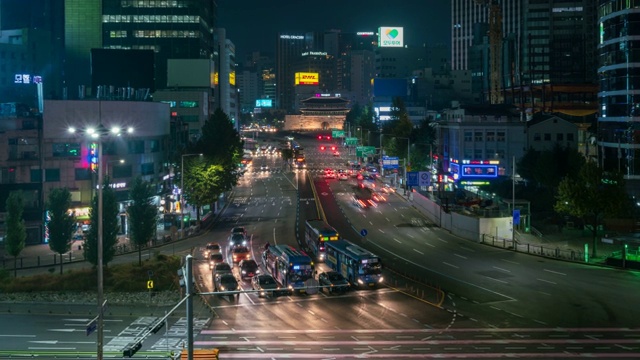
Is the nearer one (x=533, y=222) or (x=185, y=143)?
(x=533, y=222)

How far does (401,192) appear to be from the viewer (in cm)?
12006

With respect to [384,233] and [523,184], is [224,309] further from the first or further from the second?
[523,184]

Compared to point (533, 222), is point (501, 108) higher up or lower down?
higher up

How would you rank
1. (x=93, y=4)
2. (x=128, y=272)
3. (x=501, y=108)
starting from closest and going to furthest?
(x=128, y=272) < (x=501, y=108) < (x=93, y=4)

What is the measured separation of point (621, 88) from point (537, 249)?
3735cm

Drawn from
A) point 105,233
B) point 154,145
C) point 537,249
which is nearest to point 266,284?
point 105,233

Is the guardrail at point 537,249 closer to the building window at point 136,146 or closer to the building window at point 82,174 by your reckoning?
the building window at point 136,146

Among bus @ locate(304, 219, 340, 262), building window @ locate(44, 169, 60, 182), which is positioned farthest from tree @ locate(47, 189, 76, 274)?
bus @ locate(304, 219, 340, 262)

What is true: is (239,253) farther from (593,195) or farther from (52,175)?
(593,195)

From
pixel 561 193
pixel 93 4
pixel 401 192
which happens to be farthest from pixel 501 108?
pixel 93 4

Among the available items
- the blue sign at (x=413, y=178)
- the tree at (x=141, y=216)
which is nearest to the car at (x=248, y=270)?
the tree at (x=141, y=216)

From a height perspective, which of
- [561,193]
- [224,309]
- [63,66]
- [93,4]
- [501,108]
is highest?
[93,4]

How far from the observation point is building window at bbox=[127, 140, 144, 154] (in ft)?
290

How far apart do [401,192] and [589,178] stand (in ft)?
179
